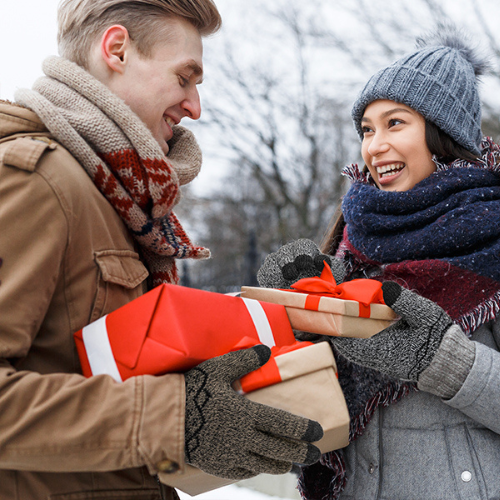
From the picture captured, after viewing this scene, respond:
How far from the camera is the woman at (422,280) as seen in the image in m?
1.53

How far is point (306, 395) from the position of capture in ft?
4.27

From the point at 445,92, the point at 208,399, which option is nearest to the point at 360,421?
the point at 208,399

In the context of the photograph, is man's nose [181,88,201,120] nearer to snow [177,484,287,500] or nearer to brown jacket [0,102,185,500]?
brown jacket [0,102,185,500]

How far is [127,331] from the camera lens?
4.12 feet

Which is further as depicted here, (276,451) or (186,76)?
(186,76)

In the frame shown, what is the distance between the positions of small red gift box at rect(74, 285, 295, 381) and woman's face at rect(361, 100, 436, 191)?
104 cm

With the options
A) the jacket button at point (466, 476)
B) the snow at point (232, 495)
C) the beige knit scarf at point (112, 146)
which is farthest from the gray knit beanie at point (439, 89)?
the snow at point (232, 495)

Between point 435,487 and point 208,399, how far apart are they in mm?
951

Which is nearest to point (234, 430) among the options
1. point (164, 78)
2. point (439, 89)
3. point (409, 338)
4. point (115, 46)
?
point (409, 338)

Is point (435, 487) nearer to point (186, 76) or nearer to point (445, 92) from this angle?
point (445, 92)

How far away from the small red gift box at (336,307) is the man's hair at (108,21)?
98 centimetres

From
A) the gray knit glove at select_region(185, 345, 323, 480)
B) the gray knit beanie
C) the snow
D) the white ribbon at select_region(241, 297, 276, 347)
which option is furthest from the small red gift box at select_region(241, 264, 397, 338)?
the snow

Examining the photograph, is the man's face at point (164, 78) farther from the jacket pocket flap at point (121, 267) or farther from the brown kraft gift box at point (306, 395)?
the brown kraft gift box at point (306, 395)

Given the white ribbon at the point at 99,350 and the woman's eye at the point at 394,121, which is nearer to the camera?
the white ribbon at the point at 99,350
